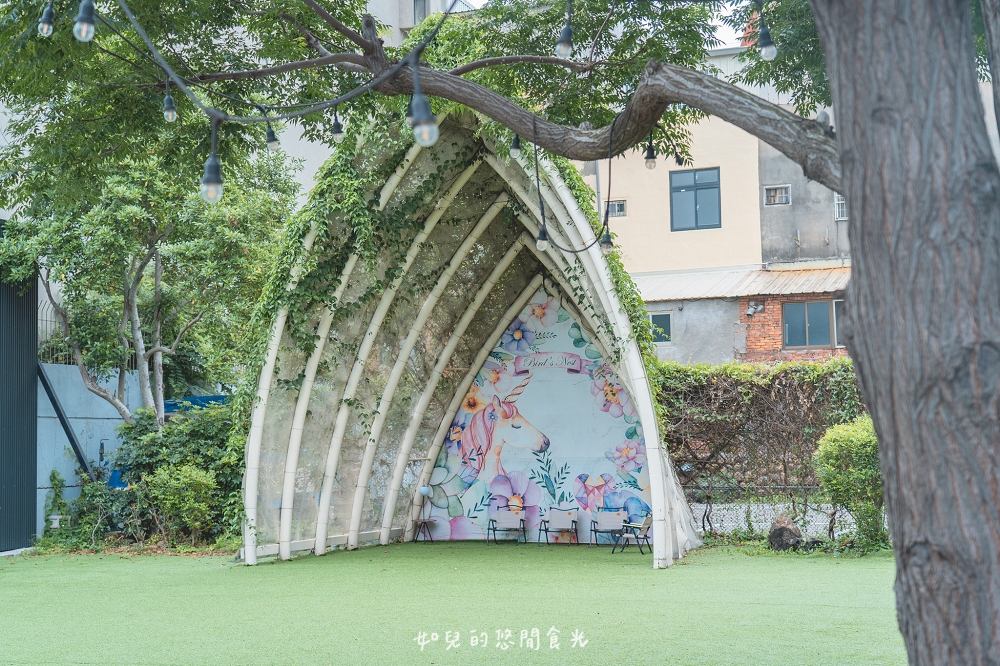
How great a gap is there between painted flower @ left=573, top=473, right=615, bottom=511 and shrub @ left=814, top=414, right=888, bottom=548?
290 cm

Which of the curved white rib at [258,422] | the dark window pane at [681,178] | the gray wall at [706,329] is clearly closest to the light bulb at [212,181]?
the curved white rib at [258,422]

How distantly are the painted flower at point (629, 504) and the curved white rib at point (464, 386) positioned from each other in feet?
8.24

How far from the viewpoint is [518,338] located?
13500mm

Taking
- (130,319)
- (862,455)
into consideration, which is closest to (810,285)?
(862,455)

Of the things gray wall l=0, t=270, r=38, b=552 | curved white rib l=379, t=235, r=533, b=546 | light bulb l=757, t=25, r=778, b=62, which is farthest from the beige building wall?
light bulb l=757, t=25, r=778, b=62

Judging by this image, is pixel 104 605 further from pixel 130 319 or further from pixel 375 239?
pixel 130 319

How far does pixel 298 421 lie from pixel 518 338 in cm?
359

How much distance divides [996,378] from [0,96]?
6.98 metres

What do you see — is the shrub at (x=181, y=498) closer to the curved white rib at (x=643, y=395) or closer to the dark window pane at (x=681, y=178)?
the curved white rib at (x=643, y=395)

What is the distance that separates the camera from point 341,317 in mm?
11477

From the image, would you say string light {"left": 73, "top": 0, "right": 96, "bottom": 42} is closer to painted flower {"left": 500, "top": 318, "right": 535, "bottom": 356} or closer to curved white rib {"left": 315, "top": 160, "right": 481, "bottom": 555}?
curved white rib {"left": 315, "top": 160, "right": 481, "bottom": 555}

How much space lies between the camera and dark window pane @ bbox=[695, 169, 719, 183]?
1916cm

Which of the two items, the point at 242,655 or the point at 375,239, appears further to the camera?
the point at 375,239

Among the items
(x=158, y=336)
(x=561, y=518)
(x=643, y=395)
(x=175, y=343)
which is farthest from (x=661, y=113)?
(x=158, y=336)
